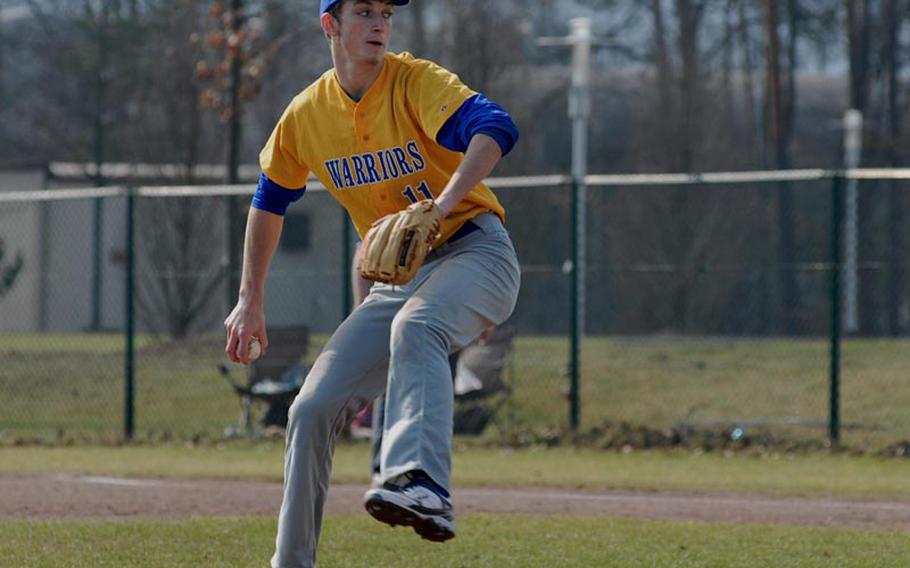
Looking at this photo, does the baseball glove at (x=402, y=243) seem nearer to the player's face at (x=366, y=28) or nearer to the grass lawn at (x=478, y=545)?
the player's face at (x=366, y=28)

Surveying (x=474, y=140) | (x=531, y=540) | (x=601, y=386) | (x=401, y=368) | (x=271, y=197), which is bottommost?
(x=531, y=540)

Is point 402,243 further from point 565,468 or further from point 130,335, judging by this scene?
point 130,335

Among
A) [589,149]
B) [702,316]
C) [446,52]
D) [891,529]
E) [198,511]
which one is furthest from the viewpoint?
[589,149]

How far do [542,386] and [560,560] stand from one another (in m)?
9.23

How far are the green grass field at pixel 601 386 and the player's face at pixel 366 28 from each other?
881 cm

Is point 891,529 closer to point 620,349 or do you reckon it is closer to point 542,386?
point 542,386

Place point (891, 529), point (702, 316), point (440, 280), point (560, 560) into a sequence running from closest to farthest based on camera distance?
point (440, 280), point (560, 560), point (891, 529), point (702, 316)

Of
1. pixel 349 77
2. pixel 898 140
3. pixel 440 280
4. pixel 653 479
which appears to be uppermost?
pixel 898 140

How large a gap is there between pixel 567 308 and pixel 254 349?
16.9 m

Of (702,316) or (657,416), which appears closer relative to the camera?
(657,416)

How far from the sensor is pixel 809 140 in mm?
36969

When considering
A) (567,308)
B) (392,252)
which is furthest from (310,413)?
(567,308)

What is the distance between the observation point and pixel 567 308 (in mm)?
22453

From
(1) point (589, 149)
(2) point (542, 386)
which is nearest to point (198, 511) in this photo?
(2) point (542, 386)
